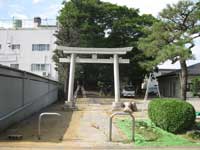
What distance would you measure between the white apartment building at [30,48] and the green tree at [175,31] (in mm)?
30724

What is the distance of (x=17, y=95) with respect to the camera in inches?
787

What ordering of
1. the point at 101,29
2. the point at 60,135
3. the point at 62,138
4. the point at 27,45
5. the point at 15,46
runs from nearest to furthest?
the point at 62,138
the point at 60,135
the point at 101,29
the point at 27,45
the point at 15,46

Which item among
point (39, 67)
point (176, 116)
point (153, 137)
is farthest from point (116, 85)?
point (39, 67)

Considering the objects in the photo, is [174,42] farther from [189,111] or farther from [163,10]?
[189,111]

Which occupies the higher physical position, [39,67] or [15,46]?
[15,46]

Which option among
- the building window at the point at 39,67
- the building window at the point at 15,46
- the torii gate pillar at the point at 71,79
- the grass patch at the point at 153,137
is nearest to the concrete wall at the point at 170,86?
the building window at the point at 39,67

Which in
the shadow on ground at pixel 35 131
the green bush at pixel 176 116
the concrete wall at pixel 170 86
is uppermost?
→ the concrete wall at pixel 170 86

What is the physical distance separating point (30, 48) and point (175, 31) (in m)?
33.4

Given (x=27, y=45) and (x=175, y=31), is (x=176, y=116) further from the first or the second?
(x=27, y=45)

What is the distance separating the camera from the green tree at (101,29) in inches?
2052

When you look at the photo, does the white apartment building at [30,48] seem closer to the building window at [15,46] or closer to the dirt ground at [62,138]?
the building window at [15,46]

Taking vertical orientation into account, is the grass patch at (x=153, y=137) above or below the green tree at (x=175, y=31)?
below

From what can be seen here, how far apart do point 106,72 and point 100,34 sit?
15.7 ft

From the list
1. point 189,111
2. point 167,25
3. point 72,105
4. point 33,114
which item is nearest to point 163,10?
point 167,25
